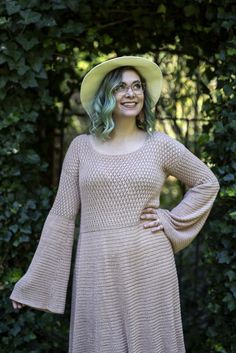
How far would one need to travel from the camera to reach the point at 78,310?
301 centimetres

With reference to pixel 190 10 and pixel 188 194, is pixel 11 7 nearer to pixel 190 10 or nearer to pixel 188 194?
pixel 190 10

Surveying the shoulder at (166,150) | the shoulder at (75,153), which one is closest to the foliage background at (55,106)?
the shoulder at (166,150)

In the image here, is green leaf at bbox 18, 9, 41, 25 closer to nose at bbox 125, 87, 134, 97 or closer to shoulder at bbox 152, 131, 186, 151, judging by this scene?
nose at bbox 125, 87, 134, 97

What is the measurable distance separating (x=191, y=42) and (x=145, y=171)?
4.29 ft

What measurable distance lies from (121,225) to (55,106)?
1.53 meters

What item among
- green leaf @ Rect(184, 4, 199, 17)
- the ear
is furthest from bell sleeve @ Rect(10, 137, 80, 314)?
green leaf @ Rect(184, 4, 199, 17)

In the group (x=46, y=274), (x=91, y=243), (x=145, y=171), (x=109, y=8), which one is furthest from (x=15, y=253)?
(x=109, y=8)

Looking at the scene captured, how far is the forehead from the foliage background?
678 millimetres

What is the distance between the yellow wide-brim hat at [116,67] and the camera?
3.01 meters

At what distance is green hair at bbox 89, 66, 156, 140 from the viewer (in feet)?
9.82

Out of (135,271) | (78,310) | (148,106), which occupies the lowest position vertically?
(78,310)

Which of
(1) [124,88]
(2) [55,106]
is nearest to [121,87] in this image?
(1) [124,88]

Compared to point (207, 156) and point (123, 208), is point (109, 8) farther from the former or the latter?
point (123, 208)

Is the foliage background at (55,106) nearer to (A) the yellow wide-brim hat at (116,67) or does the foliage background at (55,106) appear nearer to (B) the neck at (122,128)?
(A) the yellow wide-brim hat at (116,67)
